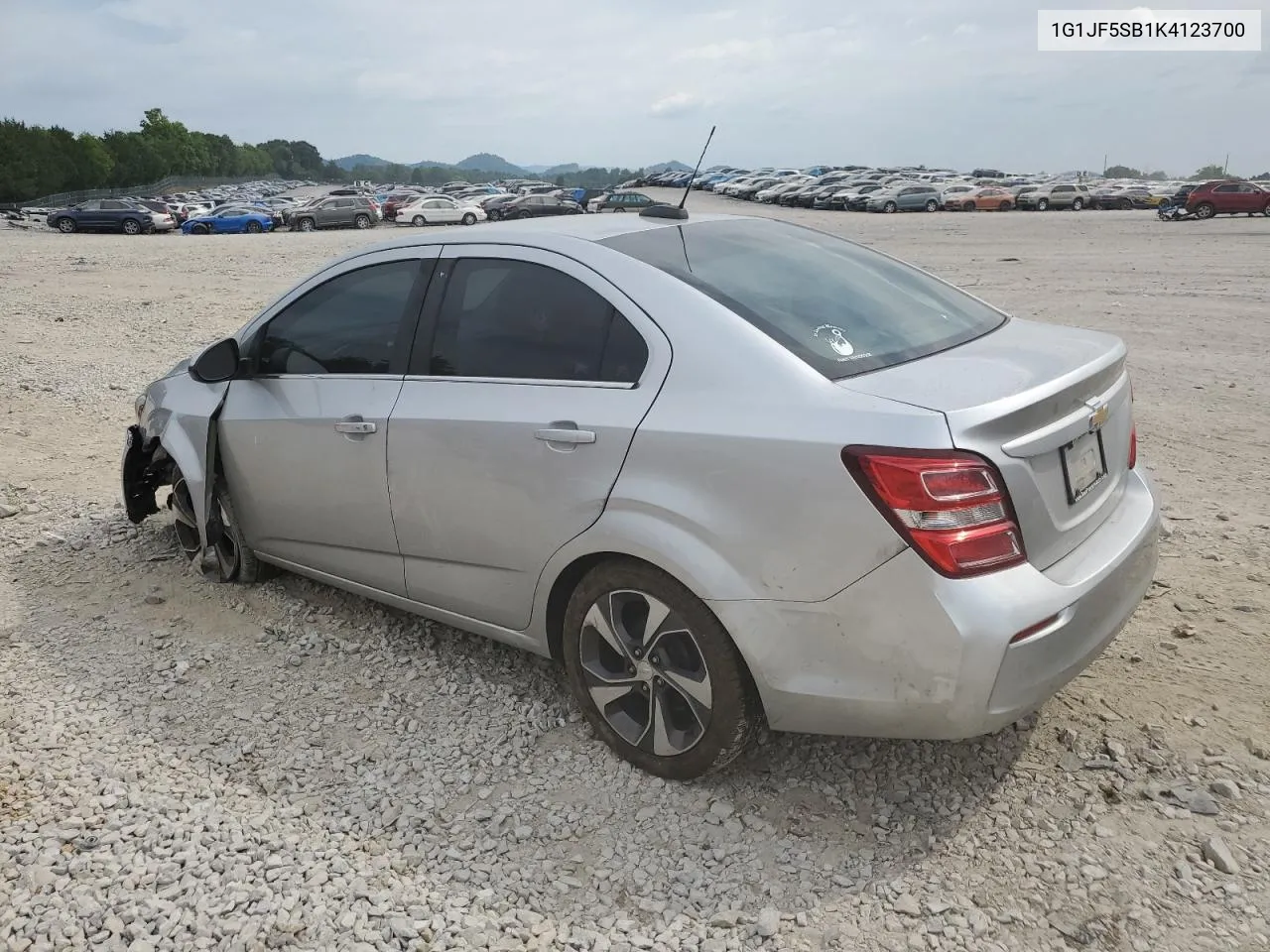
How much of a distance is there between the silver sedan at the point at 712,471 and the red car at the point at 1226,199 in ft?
128

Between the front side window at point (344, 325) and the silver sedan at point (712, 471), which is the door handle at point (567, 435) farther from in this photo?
the front side window at point (344, 325)

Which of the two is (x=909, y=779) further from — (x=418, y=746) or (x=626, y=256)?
(x=626, y=256)

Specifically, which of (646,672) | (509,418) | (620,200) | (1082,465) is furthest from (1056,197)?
(646,672)

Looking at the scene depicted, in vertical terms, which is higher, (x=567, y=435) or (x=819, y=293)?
(x=819, y=293)

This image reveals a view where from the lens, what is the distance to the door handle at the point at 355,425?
3.67m

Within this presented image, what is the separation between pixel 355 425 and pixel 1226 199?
1618 inches

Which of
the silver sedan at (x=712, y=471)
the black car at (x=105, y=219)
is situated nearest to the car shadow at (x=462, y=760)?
the silver sedan at (x=712, y=471)

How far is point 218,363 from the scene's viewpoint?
13.8ft

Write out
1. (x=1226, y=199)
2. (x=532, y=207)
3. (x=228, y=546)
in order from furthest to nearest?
(x=532, y=207) < (x=1226, y=199) < (x=228, y=546)

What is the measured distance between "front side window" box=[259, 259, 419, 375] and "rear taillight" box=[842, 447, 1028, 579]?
206 centimetres

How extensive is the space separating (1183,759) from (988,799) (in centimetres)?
68

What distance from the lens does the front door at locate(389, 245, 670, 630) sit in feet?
9.95

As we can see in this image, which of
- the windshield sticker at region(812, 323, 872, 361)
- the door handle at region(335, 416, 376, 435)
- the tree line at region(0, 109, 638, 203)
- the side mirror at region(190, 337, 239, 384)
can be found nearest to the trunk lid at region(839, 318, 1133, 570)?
the windshield sticker at region(812, 323, 872, 361)

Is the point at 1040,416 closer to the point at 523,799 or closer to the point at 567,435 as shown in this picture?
the point at 567,435
